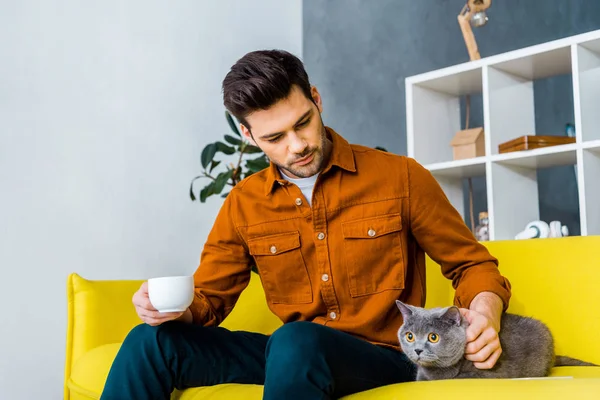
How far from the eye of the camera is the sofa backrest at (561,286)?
5.62ft

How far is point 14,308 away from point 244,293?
3.70 ft

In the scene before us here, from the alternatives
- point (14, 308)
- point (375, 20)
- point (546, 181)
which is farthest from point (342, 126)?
point (14, 308)

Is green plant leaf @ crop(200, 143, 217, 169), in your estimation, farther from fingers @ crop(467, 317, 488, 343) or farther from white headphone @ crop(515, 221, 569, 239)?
fingers @ crop(467, 317, 488, 343)

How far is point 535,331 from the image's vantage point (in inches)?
57.2

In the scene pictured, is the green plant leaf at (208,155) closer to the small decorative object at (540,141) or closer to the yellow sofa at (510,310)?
the yellow sofa at (510,310)

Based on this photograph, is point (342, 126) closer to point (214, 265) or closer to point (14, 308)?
point (14, 308)

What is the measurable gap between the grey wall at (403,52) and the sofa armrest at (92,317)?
193cm

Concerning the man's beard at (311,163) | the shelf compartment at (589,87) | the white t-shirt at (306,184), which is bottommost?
the white t-shirt at (306,184)

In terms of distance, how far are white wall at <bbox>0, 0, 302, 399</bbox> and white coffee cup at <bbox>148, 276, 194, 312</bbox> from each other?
173cm

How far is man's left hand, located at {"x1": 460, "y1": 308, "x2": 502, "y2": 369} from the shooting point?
1.29 meters

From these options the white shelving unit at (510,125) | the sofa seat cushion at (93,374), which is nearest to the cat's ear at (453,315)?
the sofa seat cushion at (93,374)

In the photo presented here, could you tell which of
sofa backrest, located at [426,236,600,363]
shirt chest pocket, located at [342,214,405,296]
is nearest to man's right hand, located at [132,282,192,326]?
shirt chest pocket, located at [342,214,405,296]

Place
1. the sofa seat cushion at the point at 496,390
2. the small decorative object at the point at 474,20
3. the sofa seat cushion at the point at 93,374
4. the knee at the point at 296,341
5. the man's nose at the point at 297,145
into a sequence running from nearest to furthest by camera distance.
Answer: the sofa seat cushion at the point at 496,390 < the knee at the point at 296,341 < the man's nose at the point at 297,145 < the sofa seat cushion at the point at 93,374 < the small decorative object at the point at 474,20

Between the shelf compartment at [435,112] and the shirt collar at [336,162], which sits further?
the shelf compartment at [435,112]
